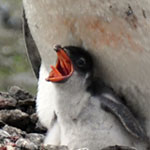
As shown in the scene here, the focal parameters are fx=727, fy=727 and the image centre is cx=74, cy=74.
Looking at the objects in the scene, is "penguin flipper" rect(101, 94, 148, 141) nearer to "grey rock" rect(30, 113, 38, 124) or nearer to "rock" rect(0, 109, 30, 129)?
"rock" rect(0, 109, 30, 129)

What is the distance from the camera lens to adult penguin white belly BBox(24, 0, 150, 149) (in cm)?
457

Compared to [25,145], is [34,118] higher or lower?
lower

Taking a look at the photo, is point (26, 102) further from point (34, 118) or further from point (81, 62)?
point (81, 62)

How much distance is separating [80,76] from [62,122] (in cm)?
33

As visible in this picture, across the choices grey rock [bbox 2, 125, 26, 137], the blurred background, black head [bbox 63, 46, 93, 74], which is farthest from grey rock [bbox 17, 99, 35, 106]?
the blurred background

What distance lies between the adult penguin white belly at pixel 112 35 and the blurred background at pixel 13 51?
5784 mm

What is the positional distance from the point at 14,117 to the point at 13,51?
9.00 metres

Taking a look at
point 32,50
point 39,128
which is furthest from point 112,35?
point 32,50

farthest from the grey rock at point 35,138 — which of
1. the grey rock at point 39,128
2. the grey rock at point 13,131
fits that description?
the grey rock at point 39,128

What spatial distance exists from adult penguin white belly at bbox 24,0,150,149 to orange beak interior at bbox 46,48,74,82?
0.13m

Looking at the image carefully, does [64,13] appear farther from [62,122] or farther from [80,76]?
[62,122]

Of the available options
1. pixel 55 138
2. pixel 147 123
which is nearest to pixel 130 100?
pixel 147 123

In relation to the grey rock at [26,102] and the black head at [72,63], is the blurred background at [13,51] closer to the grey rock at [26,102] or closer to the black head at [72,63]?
the grey rock at [26,102]

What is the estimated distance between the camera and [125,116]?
15.3ft
